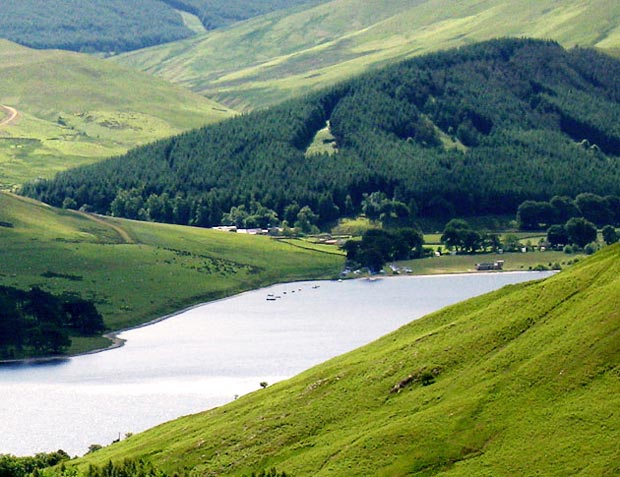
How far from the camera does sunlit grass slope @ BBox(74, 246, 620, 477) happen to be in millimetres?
94688

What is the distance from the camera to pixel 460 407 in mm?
101000

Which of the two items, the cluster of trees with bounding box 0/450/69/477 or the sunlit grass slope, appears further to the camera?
the cluster of trees with bounding box 0/450/69/477

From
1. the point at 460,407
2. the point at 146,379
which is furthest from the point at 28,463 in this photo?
the point at 146,379

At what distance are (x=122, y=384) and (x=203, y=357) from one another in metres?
16.6

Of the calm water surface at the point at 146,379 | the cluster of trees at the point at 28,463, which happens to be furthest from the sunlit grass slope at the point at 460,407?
the calm water surface at the point at 146,379

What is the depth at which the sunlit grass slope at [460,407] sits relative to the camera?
94.7m

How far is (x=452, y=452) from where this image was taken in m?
96.4

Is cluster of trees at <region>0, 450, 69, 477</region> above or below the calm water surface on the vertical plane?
above

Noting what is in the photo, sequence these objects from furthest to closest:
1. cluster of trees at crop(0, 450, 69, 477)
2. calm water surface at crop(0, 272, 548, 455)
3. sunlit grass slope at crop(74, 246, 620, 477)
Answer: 1. calm water surface at crop(0, 272, 548, 455)
2. cluster of trees at crop(0, 450, 69, 477)
3. sunlit grass slope at crop(74, 246, 620, 477)

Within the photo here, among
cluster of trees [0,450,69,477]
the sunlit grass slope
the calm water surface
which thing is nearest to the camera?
the sunlit grass slope

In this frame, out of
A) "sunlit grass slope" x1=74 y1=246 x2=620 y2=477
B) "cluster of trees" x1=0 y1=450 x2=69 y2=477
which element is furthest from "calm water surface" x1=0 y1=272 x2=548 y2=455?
"sunlit grass slope" x1=74 y1=246 x2=620 y2=477

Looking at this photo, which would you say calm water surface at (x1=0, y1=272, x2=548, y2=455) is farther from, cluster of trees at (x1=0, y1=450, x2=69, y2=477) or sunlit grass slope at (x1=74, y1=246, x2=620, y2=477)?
sunlit grass slope at (x1=74, y1=246, x2=620, y2=477)

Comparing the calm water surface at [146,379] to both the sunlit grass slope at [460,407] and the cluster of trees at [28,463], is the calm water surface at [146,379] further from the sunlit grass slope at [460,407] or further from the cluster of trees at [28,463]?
the sunlit grass slope at [460,407]

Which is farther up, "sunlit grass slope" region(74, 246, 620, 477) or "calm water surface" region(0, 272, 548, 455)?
"sunlit grass slope" region(74, 246, 620, 477)
